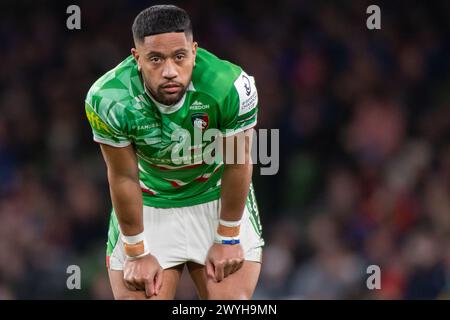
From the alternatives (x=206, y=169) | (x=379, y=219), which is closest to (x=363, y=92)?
(x=379, y=219)

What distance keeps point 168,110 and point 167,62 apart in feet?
0.88

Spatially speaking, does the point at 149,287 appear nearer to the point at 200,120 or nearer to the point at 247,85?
the point at 200,120

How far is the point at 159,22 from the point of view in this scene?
4.08 m

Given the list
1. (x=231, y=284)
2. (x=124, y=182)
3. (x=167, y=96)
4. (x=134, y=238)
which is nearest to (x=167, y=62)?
(x=167, y=96)

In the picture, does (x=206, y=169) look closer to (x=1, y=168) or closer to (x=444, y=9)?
(x=1, y=168)

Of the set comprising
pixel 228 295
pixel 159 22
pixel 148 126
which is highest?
pixel 159 22

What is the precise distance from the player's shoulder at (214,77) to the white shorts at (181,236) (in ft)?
2.23

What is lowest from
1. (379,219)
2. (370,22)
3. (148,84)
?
(379,219)

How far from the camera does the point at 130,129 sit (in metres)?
4.23

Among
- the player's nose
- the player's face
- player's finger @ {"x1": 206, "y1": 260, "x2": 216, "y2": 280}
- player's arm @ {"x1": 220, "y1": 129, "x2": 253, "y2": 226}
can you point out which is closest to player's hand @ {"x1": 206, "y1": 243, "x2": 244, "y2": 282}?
player's finger @ {"x1": 206, "y1": 260, "x2": 216, "y2": 280}

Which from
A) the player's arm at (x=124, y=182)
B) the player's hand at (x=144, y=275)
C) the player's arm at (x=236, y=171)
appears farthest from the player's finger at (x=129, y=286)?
the player's arm at (x=236, y=171)

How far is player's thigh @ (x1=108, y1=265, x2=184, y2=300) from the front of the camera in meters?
4.49

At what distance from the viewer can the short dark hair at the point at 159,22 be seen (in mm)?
4082

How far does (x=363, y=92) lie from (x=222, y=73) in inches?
150
